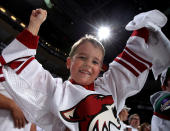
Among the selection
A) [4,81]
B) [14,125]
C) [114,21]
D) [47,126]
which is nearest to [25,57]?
[4,81]

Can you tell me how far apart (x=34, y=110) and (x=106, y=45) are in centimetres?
440

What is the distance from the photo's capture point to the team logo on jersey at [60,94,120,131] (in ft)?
2.31

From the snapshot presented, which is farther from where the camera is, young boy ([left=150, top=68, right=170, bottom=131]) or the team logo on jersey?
young boy ([left=150, top=68, right=170, bottom=131])

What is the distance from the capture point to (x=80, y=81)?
2.80 feet

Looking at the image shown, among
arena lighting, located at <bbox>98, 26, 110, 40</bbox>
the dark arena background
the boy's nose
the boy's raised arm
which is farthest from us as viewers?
arena lighting, located at <bbox>98, 26, 110, 40</bbox>

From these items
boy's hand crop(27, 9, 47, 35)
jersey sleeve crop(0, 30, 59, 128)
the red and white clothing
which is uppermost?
boy's hand crop(27, 9, 47, 35)

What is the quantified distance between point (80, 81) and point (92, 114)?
0.19 meters

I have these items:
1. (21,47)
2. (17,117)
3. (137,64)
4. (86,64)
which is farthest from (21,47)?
(137,64)

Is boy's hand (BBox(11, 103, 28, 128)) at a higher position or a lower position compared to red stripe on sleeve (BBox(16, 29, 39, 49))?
lower

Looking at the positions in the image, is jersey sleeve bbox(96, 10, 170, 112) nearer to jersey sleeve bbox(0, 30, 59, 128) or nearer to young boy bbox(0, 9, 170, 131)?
young boy bbox(0, 9, 170, 131)

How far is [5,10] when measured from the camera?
383 cm

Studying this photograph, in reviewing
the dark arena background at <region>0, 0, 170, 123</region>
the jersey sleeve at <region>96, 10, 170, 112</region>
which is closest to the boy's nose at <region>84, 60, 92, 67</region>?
the jersey sleeve at <region>96, 10, 170, 112</region>

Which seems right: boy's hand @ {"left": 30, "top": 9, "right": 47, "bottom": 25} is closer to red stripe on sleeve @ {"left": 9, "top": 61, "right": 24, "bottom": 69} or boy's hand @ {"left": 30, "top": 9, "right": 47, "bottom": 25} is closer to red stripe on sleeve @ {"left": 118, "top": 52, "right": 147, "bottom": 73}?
Answer: red stripe on sleeve @ {"left": 9, "top": 61, "right": 24, "bottom": 69}

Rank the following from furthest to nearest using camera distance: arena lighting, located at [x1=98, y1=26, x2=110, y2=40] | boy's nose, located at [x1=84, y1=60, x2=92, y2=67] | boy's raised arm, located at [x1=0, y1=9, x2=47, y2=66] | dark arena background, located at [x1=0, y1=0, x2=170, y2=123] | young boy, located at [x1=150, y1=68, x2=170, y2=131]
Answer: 1. arena lighting, located at [x1=98, y1=26, x2=110, y2=40]
2. dark arena background, located at [x1=0, y1=0, x2=170, y2=123]
3. young boy, located at [x1=150, y1=68, x2=170, y2=131]
4. boy's nose, located at [x1=84, y1=60, x2=92, y2=67]
5. boy's raised arm, located at [x1=0, y1=9, x2=47, y2=66]
